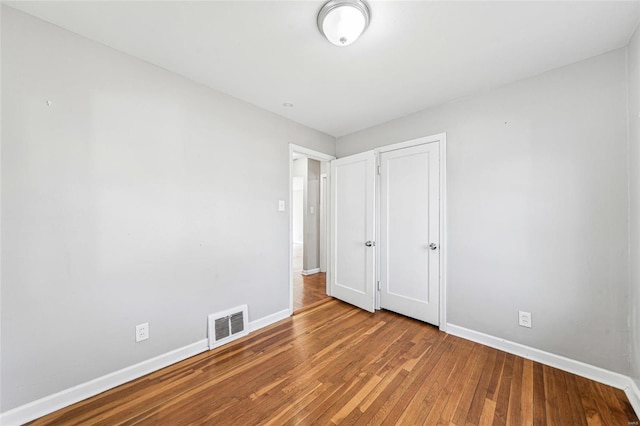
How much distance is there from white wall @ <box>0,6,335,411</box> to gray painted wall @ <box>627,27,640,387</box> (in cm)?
303

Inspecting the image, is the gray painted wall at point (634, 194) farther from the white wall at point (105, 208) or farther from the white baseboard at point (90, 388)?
the white baseboard at point (90, 388)

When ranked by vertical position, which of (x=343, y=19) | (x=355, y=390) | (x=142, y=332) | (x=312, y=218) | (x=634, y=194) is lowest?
(x=355, y=390)

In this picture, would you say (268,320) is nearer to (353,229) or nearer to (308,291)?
(308,291)

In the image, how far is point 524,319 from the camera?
6.82 ft

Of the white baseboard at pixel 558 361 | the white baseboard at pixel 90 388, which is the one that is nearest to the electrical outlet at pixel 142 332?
the white baseboard at pixel 90 388

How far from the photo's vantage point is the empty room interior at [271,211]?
4.76 feet

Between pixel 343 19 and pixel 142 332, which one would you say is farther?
pixel 142 332

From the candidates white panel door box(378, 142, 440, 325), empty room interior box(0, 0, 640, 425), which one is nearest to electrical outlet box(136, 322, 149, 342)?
empty room interior box(0, 0, 640, 425)

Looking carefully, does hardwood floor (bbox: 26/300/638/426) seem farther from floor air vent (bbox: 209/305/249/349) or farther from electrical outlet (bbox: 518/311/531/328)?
electrical outlet (bbox: 518/311/531/328)

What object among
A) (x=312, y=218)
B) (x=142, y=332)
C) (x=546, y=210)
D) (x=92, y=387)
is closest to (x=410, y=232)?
(x=546, y=210)

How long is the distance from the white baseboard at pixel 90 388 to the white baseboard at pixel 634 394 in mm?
3163

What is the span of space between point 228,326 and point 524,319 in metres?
2.72

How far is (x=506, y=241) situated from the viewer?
218 centimetres

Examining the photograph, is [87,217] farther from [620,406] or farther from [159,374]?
[620,406]
